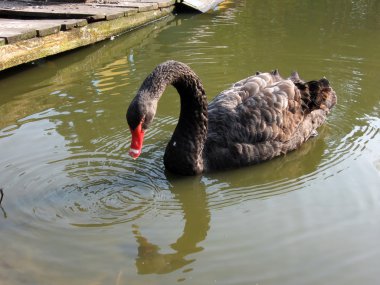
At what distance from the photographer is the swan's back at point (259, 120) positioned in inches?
189

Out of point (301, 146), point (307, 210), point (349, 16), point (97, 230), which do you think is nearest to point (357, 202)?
point (307, 210)

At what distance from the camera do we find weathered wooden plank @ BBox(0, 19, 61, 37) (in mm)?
7598

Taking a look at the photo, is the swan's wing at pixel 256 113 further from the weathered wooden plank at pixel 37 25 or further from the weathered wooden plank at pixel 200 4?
the weathered wooden plank at pixel 200 4

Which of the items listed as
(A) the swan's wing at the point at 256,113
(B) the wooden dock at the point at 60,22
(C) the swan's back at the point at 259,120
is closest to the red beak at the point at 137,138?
(C) the swan's back at the point at 259,120

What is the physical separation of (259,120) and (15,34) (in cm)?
374

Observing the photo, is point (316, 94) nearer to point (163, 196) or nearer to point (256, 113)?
point (256, 113)

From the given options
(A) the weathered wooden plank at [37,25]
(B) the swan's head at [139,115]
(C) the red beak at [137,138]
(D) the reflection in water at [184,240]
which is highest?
(A) the weathered wooden plank at [37,25]

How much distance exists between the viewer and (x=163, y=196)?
436cm

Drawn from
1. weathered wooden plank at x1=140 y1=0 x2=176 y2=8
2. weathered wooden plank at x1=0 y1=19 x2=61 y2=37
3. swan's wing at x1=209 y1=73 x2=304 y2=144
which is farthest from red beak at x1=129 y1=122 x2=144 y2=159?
weathered wooden plank at x1=140 y1=0 x2=176 y2=8

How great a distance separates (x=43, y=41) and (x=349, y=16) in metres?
6.05

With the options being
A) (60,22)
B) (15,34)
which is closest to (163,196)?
(15,34)

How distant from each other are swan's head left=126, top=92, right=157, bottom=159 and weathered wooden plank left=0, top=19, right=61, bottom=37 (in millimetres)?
4196

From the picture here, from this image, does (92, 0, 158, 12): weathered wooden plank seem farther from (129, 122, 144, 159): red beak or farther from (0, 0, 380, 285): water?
(129, 122, 144, 159): red beak

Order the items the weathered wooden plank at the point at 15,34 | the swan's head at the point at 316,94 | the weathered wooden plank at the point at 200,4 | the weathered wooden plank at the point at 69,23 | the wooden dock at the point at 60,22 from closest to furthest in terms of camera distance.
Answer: the swan's head at the point at 316,94 < the weathered wooden plank at the point at 15,34 < the wooden dock at the point at 60,22 < the weathered wooden plank at the point at 69,23 < the weathered wooden plank at the point at 200,4
